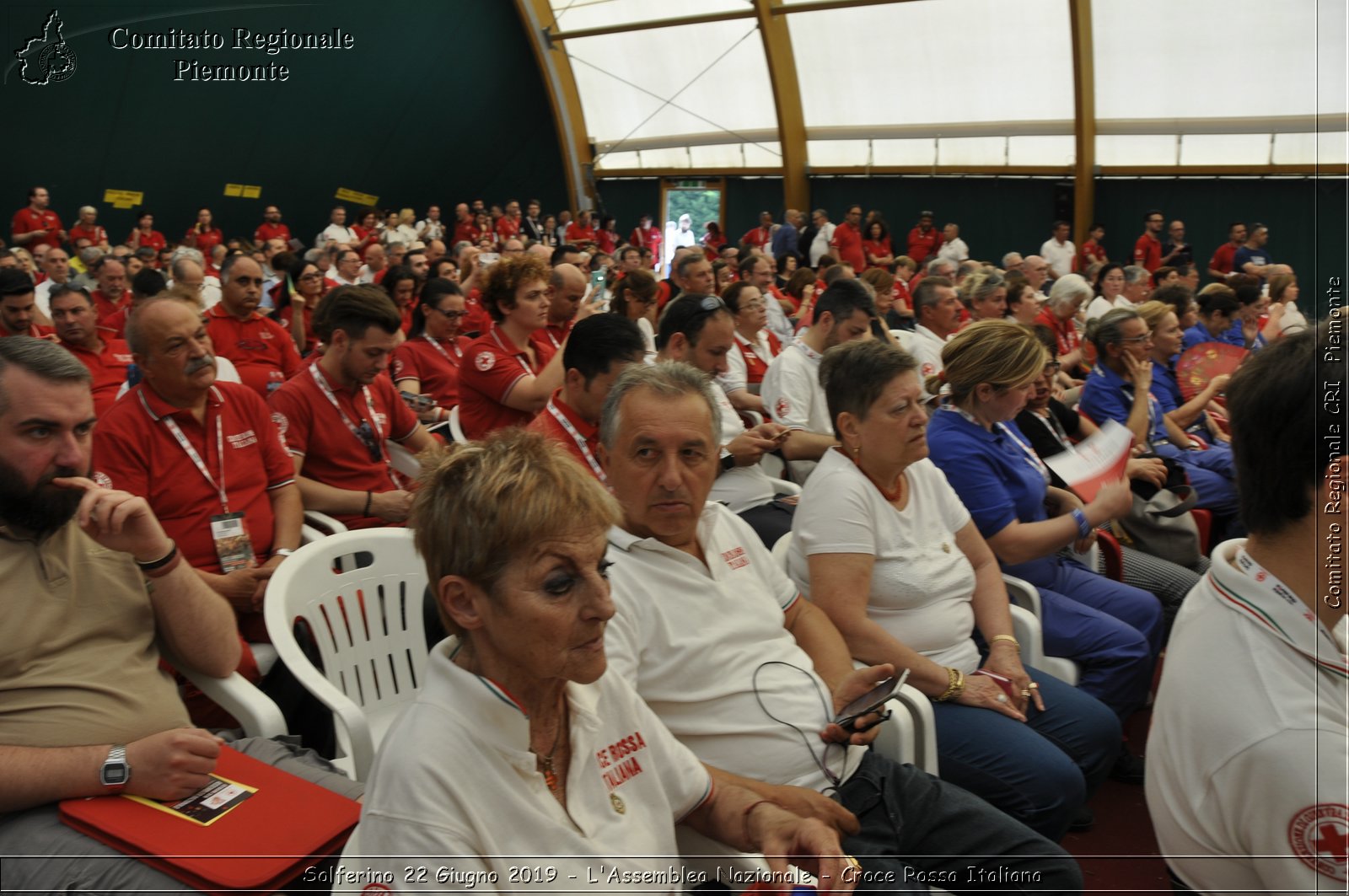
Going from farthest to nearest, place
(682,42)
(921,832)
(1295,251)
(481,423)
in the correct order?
(682,42), (1295,251), (481,423), (921,832)

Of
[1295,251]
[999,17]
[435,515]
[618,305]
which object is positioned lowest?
[435,515]

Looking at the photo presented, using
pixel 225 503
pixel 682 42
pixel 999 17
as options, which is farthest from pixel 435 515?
pixel 682 42

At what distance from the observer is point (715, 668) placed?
1862mm

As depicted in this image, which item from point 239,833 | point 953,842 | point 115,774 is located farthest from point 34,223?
point 953,842

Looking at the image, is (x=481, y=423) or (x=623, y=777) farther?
(x=481, y=423)

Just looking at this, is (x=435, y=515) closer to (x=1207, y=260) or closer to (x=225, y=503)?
(x=225, y=503)

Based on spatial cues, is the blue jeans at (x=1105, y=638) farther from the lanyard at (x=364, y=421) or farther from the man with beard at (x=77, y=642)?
the lanyard at (x=364, y=421)

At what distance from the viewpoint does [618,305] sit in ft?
18.9

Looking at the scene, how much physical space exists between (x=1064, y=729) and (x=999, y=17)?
48.3ft

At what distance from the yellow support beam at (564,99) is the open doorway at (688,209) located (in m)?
1.87

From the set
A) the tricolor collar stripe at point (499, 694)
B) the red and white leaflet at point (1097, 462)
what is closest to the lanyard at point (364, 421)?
the tricolor collar stripe at point (499, 694)

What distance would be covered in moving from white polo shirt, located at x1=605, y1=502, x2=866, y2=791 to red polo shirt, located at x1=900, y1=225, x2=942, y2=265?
14.9 metres

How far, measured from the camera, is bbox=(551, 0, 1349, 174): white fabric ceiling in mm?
13188

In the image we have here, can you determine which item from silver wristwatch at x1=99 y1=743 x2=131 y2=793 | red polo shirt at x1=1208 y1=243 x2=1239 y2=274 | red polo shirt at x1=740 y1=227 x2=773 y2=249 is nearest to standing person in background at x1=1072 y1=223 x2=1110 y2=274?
red polo shirt at x1=1208 y1=243 x2=1239 y2=274
